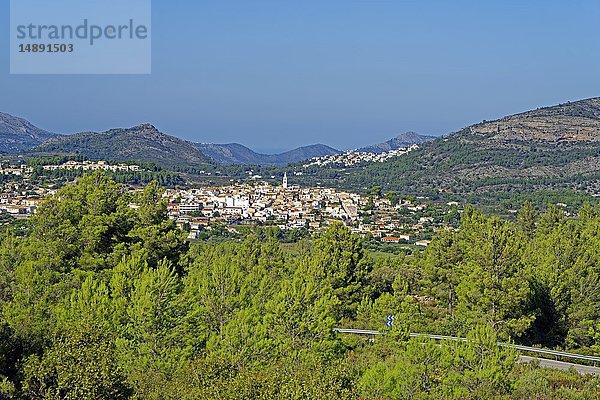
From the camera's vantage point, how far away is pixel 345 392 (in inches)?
424

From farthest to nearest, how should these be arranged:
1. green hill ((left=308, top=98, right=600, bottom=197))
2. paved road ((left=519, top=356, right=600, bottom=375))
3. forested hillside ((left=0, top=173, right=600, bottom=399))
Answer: green hill ((left=308, top=98, right=600, bottom=197)) < paved road ((left=519, top=356, right=600, bottom=375)) < forested hillside ((left=0, top=173, right=600, bottom=399))

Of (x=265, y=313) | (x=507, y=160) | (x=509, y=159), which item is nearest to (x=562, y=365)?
(x=265, y=313)

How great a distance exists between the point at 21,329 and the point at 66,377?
3.69 m

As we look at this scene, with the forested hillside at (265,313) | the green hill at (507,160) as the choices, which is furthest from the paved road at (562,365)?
the green hill at (507,160)

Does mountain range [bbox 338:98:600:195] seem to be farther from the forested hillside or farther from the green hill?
the forested hillside

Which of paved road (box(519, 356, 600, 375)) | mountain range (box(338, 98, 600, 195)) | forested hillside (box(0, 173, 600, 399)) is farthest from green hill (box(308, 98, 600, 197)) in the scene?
paved road (box(519, 356, 600, 375))

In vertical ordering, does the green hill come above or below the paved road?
above

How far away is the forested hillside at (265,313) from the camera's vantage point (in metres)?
11.7

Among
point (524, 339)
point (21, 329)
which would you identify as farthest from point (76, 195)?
point (524, 339)

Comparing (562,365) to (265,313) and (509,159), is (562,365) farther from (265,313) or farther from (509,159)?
(509,159)

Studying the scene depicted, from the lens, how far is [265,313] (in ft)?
64.4

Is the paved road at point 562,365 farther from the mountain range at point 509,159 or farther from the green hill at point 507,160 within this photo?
the green hill at point 507,160

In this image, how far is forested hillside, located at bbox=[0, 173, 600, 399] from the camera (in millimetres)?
11703

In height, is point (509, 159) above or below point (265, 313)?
above
